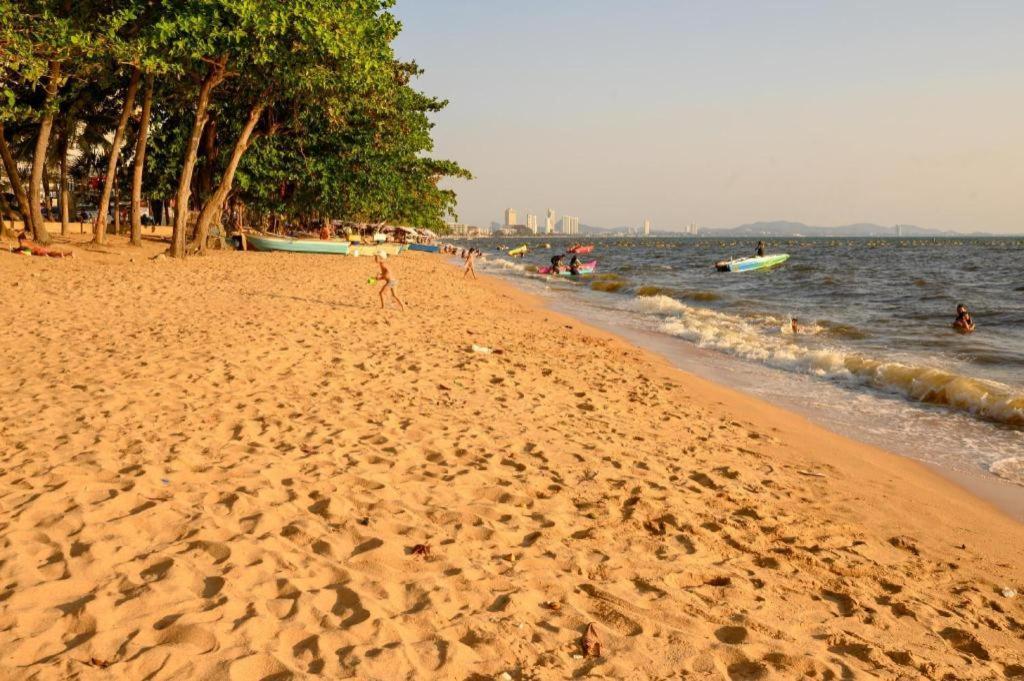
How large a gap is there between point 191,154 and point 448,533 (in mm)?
22717

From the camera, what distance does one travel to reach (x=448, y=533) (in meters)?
4.88

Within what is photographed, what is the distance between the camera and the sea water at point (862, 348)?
392 inches

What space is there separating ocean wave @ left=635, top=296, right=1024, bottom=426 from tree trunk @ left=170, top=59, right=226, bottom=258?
16543 millimetres

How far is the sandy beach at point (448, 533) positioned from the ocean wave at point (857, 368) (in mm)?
3313

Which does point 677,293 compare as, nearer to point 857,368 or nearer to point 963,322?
point 963,322

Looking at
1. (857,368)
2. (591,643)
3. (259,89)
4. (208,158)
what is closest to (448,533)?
(591,643)

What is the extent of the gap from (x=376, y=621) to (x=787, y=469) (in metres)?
5.13

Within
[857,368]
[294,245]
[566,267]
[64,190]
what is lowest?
[857,368]

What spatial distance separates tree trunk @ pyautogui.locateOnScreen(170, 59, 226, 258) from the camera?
23031 mm

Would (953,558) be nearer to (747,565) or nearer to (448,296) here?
(747,565)

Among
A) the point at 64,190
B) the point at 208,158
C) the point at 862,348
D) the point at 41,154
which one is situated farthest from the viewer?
the point at 208,158

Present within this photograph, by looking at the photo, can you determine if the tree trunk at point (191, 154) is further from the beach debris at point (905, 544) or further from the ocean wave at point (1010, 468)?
the beach debris at point (905, 544)

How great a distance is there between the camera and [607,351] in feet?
46.3

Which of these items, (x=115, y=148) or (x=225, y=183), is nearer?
(x=115, y=148)
